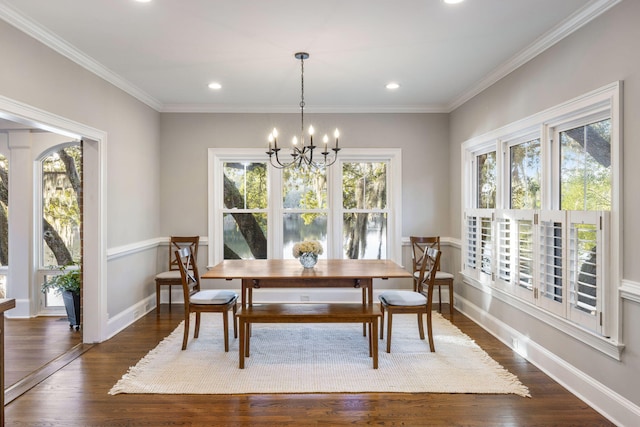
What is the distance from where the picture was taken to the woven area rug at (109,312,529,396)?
3.02 metres

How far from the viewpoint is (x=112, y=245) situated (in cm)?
424

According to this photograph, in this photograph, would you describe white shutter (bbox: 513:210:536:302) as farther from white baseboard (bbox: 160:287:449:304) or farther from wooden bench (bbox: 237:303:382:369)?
white baseboard (bbox: 160:287:449:304)

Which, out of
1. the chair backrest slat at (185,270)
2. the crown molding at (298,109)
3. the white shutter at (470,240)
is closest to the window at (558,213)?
the white shutter at (470,240)

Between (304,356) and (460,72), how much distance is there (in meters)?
3.06

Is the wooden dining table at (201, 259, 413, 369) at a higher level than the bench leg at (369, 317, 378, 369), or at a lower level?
higher

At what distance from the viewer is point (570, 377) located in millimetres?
2975

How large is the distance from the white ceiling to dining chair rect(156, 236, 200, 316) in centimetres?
180

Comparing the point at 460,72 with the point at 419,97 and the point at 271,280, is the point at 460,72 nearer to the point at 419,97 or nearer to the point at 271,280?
the point at 419,97

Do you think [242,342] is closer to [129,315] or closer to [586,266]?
[129,315]

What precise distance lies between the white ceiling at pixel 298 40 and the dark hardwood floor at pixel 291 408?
8.35 ft

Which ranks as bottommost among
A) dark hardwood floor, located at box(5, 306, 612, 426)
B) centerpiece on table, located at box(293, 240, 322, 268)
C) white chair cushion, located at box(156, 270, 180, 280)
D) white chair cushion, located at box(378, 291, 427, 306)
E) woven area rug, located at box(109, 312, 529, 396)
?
dark hardwood floor, located at box(5, 306, 612, 426)

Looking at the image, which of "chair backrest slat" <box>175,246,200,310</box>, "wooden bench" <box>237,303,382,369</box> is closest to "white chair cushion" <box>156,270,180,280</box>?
"chair backrest slat" <box>175,246,200,310</box>

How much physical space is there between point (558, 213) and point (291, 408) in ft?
7.75

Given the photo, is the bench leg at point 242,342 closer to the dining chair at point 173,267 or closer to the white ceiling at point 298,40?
the dining chair at point 173,267
